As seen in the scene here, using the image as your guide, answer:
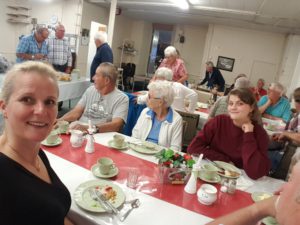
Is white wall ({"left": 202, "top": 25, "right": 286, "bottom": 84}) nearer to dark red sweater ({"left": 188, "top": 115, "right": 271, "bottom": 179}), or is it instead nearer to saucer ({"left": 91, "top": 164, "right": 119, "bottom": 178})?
dark red sweater ({"left": 188, "top": 115, "right": 271, "bottom": 179})

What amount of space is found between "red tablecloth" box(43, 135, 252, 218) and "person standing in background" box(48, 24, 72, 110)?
10.5 ft

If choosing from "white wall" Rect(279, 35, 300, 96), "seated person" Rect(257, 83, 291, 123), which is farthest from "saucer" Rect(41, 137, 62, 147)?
"white wall" Rect(279, 35, 300, 96)

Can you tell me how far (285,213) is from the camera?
621 mm

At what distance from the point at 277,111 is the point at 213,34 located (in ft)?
16.5

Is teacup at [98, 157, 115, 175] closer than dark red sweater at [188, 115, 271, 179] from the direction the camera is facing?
Yes

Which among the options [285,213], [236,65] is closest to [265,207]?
[285,213]

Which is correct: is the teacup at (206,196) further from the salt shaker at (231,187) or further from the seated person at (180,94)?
the seated person at (180,94)

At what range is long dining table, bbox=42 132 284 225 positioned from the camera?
107 cm

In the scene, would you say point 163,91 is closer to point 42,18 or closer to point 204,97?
point 204,97

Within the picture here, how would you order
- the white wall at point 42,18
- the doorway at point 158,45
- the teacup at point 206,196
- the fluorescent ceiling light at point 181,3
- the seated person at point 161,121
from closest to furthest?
the teacup at point 206,196, the seated person at point 161,121, the fluorescent ceiling light at point 181,3, the white wall at point 42,18, the doorway at point 158,45

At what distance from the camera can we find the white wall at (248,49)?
7664mm

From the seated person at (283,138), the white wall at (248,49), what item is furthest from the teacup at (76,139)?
the white wall at (248,49)

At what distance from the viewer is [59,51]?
4484 mm

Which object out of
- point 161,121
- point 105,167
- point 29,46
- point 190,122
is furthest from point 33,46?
point 105,167
